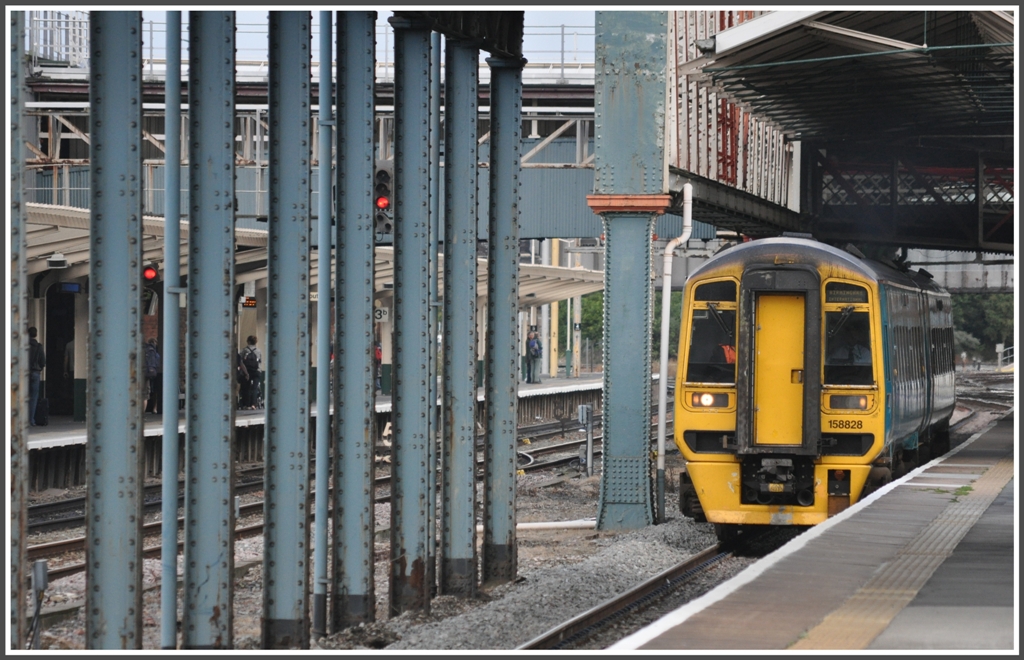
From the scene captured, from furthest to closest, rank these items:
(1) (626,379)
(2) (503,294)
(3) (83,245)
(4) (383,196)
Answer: (3) (83,245)
(1) (626,379)
(4) (383,196)
(2) (503,294)

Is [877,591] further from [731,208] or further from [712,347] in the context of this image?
[731,208]

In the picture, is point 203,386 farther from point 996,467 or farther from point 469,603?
point 996,467

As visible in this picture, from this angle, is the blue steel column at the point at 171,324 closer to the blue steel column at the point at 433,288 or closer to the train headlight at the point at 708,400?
the blue steel column at the point at 433,288

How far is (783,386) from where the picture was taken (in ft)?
45.3

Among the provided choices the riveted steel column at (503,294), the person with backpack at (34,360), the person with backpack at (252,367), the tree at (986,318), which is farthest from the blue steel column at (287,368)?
the tree at (986,318)

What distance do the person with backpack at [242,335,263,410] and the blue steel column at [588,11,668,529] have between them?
10.9m

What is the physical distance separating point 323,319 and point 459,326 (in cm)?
128

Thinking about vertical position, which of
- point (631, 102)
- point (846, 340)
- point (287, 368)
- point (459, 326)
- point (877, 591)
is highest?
point (631, 102)

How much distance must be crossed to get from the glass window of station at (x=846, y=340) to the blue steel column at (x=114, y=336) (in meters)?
7.84

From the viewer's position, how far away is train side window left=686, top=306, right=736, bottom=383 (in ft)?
45.8

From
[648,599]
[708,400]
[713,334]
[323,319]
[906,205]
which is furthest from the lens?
[906,205]

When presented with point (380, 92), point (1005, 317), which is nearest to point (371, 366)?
point (380, 92)

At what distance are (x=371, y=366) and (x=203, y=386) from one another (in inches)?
72.5

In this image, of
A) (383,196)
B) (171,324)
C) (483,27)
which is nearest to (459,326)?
(483,27)
